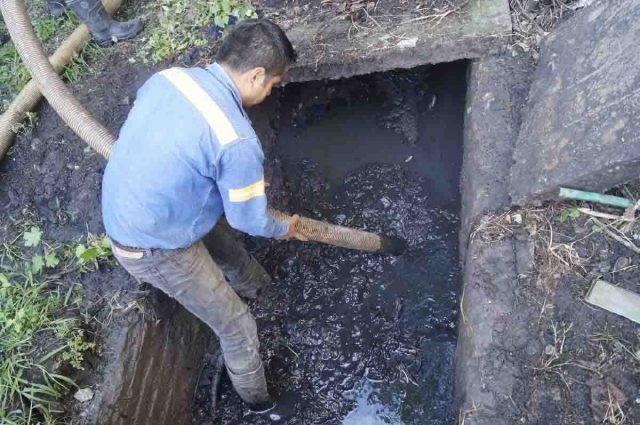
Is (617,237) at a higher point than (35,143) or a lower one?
lower

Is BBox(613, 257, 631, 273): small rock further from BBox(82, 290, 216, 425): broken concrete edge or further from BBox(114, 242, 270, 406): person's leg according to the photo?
BBox(82, 290, 216, 425): broken concrete edge

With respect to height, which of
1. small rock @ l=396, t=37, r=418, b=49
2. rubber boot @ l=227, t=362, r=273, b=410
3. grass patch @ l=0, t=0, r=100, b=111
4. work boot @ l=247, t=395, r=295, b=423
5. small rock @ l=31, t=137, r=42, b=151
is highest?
grass patch @ l=0, t=0, r=100, b=111

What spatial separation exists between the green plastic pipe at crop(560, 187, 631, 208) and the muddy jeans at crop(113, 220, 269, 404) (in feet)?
6.18

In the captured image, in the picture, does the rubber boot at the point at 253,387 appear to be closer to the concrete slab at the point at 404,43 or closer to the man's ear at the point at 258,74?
the man's ear at the point at 258,74

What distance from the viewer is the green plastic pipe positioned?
295 cm

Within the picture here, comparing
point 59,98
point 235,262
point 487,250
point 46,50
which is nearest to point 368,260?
point 235,262

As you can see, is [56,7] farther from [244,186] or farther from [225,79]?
[244,186]

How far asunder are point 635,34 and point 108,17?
3936 mm

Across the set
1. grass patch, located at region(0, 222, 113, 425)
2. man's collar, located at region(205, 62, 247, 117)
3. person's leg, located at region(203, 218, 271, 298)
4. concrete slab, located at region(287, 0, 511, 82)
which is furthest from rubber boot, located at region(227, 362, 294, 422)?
concrete slab, located at region(287, 0, 511, 82)

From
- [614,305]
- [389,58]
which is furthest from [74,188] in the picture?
[614,305]

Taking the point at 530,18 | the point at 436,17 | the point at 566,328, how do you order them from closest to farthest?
the point at 566,328
the point at 530,18
the point at 436,17

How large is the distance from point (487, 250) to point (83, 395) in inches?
93.2

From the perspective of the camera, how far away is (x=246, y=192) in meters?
2.33

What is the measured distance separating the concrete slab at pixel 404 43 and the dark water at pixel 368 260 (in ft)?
2.57
